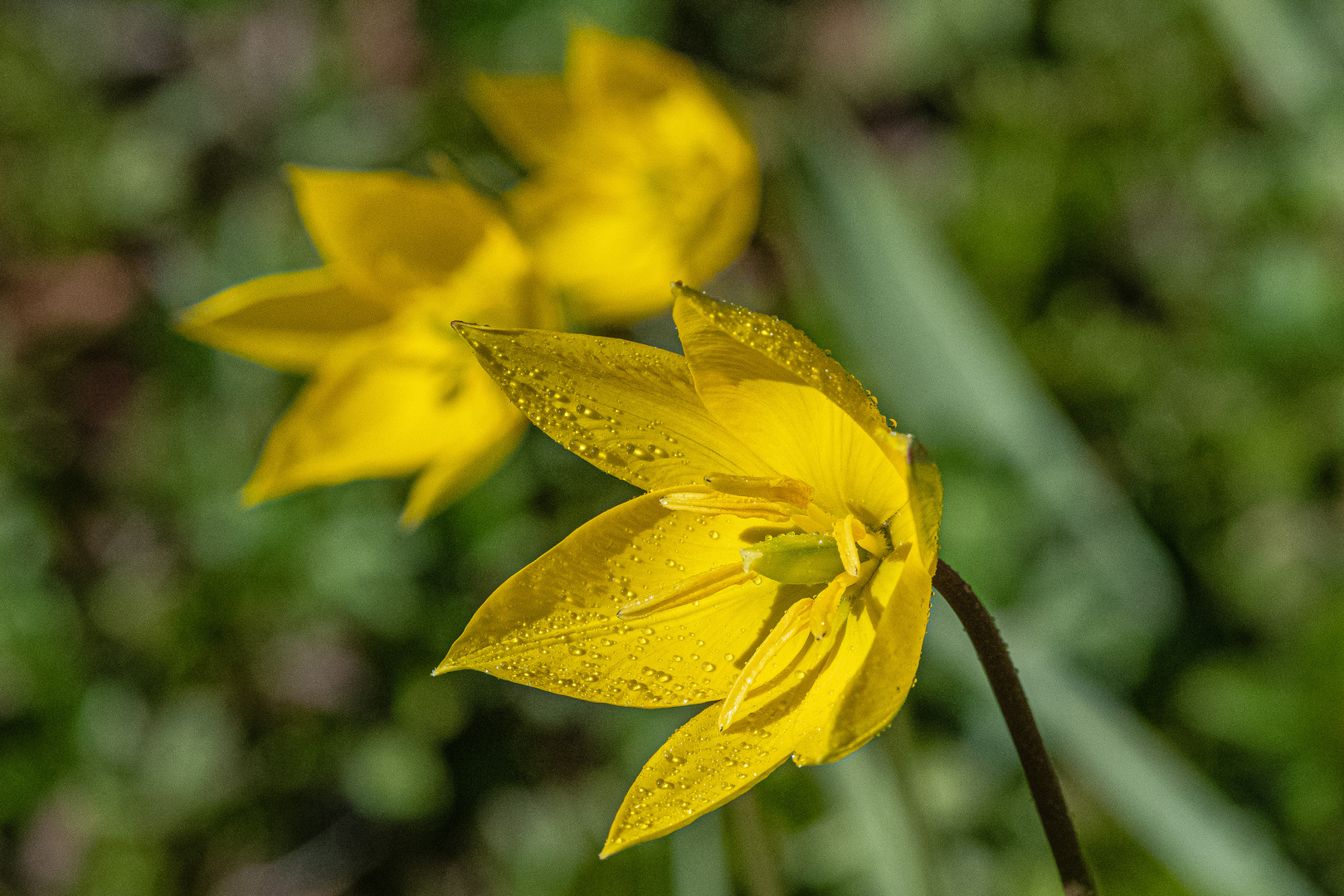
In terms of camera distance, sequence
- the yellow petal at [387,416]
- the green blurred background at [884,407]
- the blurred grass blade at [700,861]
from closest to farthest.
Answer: the yellow petal at [387,416] < the blurred grass blade at [700,861] < the green blurred background at [884,407]

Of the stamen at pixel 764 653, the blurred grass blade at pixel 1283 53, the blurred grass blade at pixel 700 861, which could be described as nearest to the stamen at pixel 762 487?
the stamen at pixel 764 653

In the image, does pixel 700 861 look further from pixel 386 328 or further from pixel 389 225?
pixel 389 225

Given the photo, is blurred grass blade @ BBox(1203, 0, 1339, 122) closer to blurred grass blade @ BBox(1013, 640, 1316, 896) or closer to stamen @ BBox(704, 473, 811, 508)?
blurred grass blade @ BBox(1013, 640, 1316, 896)

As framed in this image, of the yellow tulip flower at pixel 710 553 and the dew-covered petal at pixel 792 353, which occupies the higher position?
the dew-covered petal at pixel 792 353

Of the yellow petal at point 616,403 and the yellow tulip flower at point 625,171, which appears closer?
the yellow petal at point 616,403

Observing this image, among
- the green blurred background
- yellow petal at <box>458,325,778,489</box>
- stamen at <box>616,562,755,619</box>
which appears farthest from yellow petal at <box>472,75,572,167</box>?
stamen at <box>616,562,755,619</box>

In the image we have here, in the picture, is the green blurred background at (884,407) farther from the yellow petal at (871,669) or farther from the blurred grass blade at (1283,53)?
the yellow petal at (871,669)

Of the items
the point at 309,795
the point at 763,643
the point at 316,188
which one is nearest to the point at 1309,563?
the point at 763,643

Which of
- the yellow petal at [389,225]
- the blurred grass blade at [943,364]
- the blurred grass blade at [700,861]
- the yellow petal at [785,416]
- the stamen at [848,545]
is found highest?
the yellow petal at [785,416]

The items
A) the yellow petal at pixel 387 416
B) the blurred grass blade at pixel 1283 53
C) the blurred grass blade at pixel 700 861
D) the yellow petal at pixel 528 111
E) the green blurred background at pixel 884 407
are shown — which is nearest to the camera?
the yellow petal at pixel 387 416
